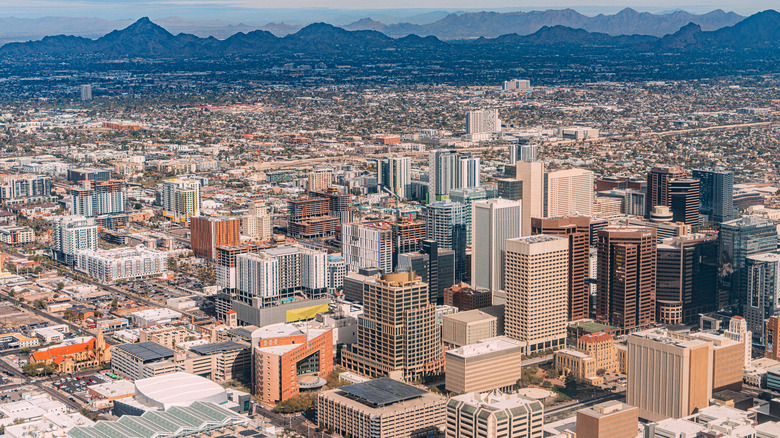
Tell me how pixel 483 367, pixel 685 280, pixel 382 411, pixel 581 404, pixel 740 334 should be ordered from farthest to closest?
1. pixel 685 280
2. pixel 740 334
3. pixel 581 404
4. pixel 483 367
5. pixel 382 411

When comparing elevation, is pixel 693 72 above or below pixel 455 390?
above

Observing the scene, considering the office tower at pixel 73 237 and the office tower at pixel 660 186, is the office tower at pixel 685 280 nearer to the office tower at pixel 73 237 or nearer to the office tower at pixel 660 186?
the office tower at pixel 660 186

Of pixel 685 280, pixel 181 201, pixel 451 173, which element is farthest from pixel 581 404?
pixel 181 201

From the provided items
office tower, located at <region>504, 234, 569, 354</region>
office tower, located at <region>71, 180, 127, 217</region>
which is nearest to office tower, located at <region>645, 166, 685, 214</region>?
office tower, located at <region>504, 234, 569, 354</region>

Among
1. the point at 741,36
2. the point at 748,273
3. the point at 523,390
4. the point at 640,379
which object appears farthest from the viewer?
the point at 741,36

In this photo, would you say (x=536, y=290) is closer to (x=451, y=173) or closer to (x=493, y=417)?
(x=493, y=417)

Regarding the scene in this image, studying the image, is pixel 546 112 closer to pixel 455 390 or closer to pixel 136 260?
pixel 136 260

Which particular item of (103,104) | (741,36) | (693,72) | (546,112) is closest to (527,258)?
(546,112)
